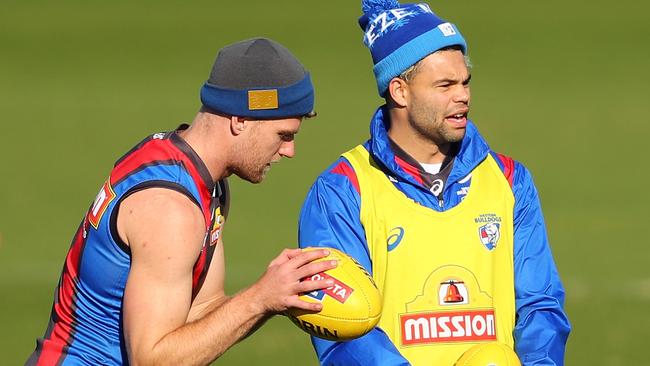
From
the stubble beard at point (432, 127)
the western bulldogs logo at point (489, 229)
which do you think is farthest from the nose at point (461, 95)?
the western bulldogs logo at point (489, 229)

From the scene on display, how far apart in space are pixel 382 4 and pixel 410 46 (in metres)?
0.39

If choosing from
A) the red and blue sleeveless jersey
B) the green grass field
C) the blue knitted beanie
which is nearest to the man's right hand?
the red and blue sleeveless jersey

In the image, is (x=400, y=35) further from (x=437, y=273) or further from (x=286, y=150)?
(x=437, y=273)

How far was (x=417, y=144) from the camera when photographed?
669 cm

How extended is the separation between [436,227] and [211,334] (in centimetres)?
138

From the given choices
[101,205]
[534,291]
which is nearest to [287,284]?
[101,205]

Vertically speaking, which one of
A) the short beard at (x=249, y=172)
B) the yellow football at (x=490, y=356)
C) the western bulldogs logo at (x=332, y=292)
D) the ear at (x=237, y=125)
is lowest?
the yellow football at (x=490, y=356)

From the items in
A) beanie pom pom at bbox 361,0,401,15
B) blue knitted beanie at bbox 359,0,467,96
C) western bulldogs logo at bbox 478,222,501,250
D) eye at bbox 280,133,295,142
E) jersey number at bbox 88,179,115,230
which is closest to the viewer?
jersey number at bbox 88,179,115,230

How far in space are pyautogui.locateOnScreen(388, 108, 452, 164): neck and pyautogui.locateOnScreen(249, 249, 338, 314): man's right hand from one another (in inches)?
46.8

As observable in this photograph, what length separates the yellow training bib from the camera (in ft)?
21.0

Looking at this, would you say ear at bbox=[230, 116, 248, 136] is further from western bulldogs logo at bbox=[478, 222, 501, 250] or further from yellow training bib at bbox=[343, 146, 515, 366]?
western bulldogs logo at bbox=[478, 222, 501, 250]

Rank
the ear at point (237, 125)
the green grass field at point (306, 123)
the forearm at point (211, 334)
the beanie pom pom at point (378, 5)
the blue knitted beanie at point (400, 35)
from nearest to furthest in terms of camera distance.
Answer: the forearm at point (211, 334) → the ear at point (237, 125) → the blue knitted beanie at point (400, 35) → the beanie pom pom at point (378, 5) → the green grass field at point (306, 123)

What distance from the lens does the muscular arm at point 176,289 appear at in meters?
5.56

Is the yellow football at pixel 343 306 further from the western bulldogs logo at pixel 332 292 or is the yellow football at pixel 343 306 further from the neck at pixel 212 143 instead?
the neck at pixel 212 143
